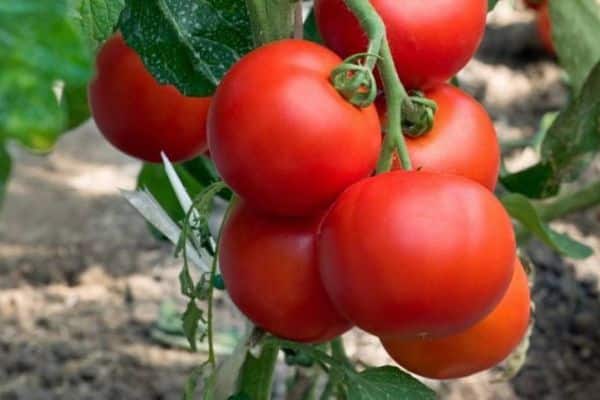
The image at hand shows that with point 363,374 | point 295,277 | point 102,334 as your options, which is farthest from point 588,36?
point 102,334

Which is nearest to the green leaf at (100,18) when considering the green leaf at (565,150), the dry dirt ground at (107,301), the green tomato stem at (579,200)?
the green leaf at (565,150)

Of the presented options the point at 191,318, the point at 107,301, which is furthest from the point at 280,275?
the point at 107,301

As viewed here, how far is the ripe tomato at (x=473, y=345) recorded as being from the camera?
2.07 ft

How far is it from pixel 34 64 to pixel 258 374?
0.63 m

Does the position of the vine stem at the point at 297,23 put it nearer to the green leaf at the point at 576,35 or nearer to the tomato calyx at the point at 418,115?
the tomato calyx at the point at 418,115

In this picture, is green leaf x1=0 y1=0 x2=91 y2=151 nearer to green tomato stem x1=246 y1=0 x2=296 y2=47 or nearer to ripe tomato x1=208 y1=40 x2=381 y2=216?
ripe tomato x1=208 y1=40 x2=381 y2=216

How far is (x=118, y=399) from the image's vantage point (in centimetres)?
158

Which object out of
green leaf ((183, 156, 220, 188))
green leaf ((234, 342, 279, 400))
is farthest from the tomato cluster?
green leaf ((183, 156, 220, 188))

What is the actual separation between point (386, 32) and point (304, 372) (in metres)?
0.85

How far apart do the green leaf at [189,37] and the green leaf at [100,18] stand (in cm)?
3

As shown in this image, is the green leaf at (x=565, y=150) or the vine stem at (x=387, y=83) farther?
the green leaf at (x=565, y=150)

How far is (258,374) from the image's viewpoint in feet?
2.83

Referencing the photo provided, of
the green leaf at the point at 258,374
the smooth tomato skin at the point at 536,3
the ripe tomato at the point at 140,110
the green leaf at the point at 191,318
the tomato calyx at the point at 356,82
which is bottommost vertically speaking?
the green leaf at the point at 258,374

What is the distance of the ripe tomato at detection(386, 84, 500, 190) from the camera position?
0.58 m
